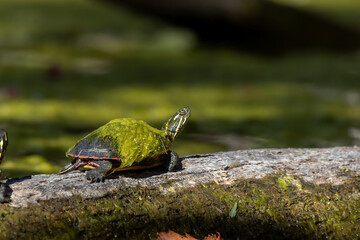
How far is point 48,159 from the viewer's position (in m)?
3.15

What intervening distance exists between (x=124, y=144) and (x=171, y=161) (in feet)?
0.56

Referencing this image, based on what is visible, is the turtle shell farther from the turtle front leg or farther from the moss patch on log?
the moss patch on log

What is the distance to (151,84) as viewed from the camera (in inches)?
219

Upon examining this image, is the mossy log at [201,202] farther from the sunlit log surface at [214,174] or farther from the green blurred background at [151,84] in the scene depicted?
the green blurred background at [151,84]

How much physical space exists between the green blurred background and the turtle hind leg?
3.20 feet

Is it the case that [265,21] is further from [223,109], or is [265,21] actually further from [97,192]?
[97,192]

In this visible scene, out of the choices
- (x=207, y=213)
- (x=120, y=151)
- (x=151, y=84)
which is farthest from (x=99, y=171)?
(x=151, y=84)

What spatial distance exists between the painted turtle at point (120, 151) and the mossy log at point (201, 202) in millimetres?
41

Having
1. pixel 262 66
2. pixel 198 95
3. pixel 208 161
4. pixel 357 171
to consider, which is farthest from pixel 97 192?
pixel 262 66

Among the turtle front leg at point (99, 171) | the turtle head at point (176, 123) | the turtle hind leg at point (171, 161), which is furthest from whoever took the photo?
the turtle head at point (176, 123)

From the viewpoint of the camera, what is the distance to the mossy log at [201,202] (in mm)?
1611

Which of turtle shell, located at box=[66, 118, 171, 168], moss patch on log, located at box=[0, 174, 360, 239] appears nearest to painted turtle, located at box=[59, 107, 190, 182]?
turtle shell, located at box=[66, 118, 171, 168]

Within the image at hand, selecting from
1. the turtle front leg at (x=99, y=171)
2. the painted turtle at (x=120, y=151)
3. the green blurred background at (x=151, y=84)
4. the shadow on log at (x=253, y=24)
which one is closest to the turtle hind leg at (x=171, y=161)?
the painted turtle at (x=120, y=151)

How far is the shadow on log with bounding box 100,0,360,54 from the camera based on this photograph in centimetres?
717
